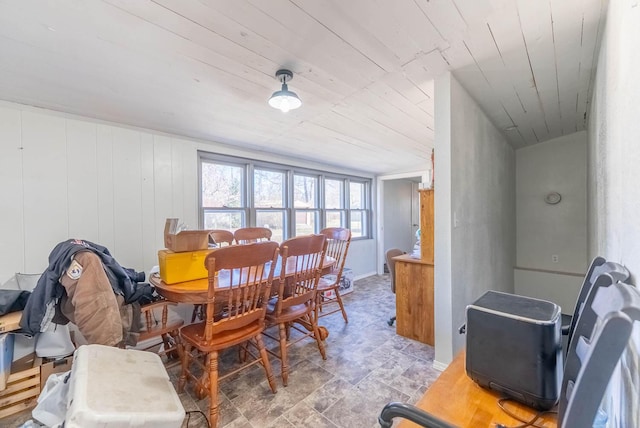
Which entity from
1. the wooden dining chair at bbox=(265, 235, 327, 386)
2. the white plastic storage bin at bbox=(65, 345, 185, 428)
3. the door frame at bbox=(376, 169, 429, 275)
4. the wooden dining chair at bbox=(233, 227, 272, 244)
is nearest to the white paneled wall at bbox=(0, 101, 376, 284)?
the wooden dining chair at bbox=(233, 227, 272, 244)

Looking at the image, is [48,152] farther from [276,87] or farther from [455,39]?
[455,39]

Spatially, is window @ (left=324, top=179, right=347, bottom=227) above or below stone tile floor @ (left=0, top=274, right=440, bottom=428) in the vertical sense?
above

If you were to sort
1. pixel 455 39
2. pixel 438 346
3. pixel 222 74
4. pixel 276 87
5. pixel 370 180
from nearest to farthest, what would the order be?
1. pixel 455 39
2. pixel 222 74
3. pixel 276 87
4. pixel 438 346
5. pixel 370 180

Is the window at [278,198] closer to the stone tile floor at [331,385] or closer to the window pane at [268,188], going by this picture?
the window pane at [268,188]

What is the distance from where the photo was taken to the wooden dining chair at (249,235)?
2955mm

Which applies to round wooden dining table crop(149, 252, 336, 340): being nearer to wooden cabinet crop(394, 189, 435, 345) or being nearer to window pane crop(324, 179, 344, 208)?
wooden cabinet crop(394, 189, 435, 345)

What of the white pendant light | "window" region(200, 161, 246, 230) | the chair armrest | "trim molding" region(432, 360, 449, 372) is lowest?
"trim molding" region(432, 360, 449, 372)

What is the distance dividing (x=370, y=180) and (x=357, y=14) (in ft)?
13.8

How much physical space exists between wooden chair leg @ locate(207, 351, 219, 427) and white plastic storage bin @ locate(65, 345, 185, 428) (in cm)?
20

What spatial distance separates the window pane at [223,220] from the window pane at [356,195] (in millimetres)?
2326

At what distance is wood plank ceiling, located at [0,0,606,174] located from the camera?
124 centimetres

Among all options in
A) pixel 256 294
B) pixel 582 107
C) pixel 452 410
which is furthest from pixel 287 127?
pixel 582 107

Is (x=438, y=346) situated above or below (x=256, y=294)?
below

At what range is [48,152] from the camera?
212 cm
